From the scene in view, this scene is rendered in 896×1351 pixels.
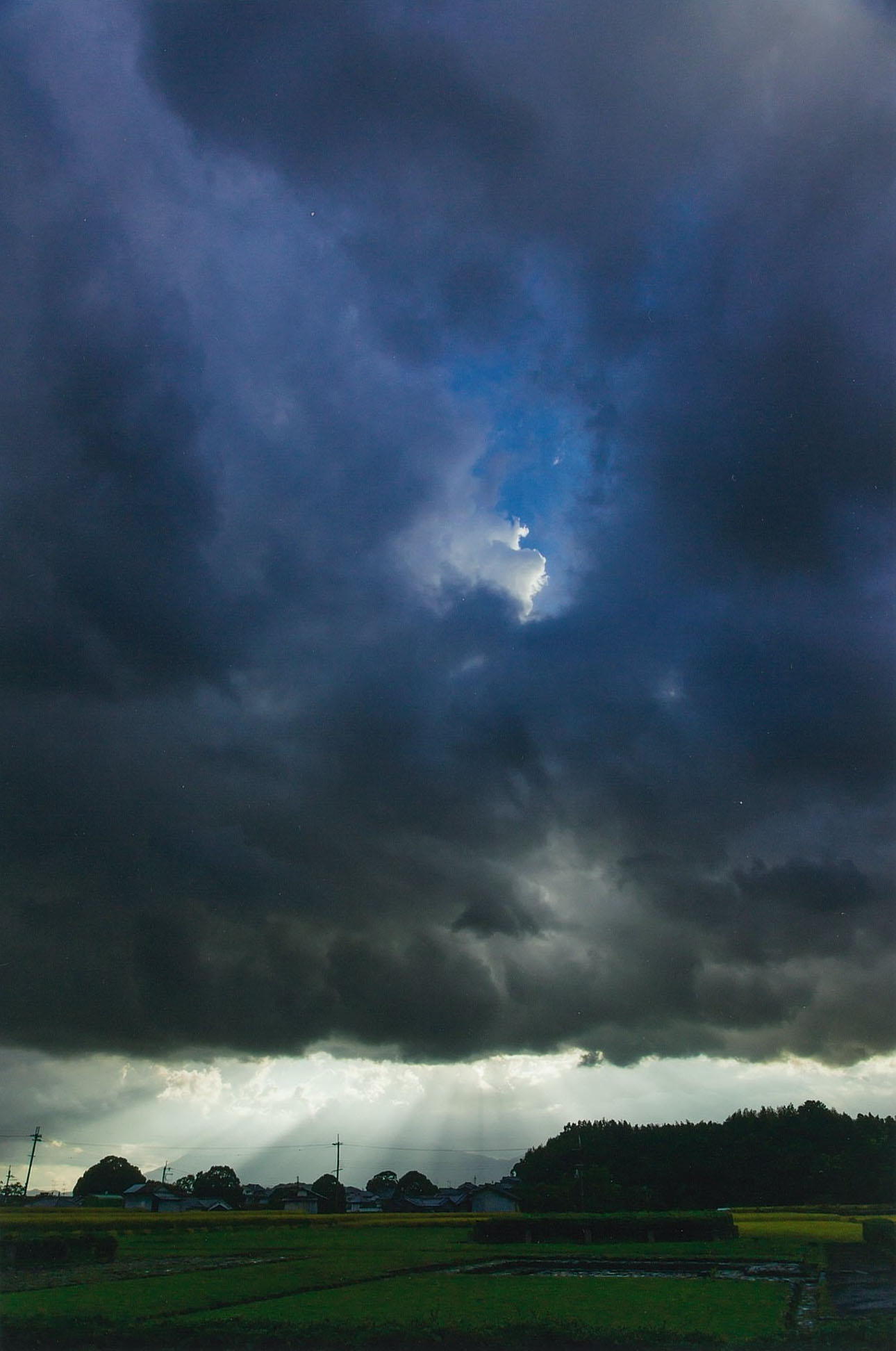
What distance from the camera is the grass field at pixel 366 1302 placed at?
33625 mm

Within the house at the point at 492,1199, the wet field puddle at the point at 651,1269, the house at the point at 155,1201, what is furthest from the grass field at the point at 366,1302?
the house at the point at 155,1201

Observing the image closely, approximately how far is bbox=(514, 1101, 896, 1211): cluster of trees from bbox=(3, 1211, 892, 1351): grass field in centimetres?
7484

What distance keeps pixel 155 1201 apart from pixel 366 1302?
168634 millimetres

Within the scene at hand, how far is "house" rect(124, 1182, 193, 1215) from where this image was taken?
18100cm

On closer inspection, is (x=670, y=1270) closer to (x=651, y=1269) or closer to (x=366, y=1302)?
(x=651, y=1269)

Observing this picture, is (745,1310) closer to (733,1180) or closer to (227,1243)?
(227,1243)

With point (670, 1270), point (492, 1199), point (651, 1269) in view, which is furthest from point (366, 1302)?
point (492, 1199)

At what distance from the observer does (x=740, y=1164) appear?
170 m

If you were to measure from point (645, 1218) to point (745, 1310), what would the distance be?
76009 mm

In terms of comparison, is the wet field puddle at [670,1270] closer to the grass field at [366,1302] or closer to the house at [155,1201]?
the grass field at [366,1302]

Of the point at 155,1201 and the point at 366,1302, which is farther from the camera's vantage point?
the point at 155,1201

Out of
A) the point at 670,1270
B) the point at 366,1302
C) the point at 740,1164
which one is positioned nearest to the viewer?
the point at 366,1302

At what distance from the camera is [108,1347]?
32188mm

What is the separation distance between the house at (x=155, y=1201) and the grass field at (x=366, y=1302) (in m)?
109
